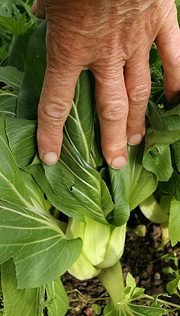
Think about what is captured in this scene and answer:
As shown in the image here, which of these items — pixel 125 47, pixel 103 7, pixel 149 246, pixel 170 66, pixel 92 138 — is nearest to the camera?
pixel 103 7

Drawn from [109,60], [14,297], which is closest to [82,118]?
[109,60]

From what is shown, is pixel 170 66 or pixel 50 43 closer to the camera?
pixel 50 43

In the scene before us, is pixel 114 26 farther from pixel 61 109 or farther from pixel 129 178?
pixel 129 178

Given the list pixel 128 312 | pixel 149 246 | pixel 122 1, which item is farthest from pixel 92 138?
pixel 149 246

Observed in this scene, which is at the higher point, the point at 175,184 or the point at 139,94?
the point at 139,94

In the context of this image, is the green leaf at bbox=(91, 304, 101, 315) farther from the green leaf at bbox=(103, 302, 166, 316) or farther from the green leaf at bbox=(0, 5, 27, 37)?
the green leaf at bbox=(0, 5, 27, 37)

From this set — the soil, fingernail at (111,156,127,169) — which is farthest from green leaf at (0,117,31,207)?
the soil

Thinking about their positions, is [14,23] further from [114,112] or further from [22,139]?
[114,112]
